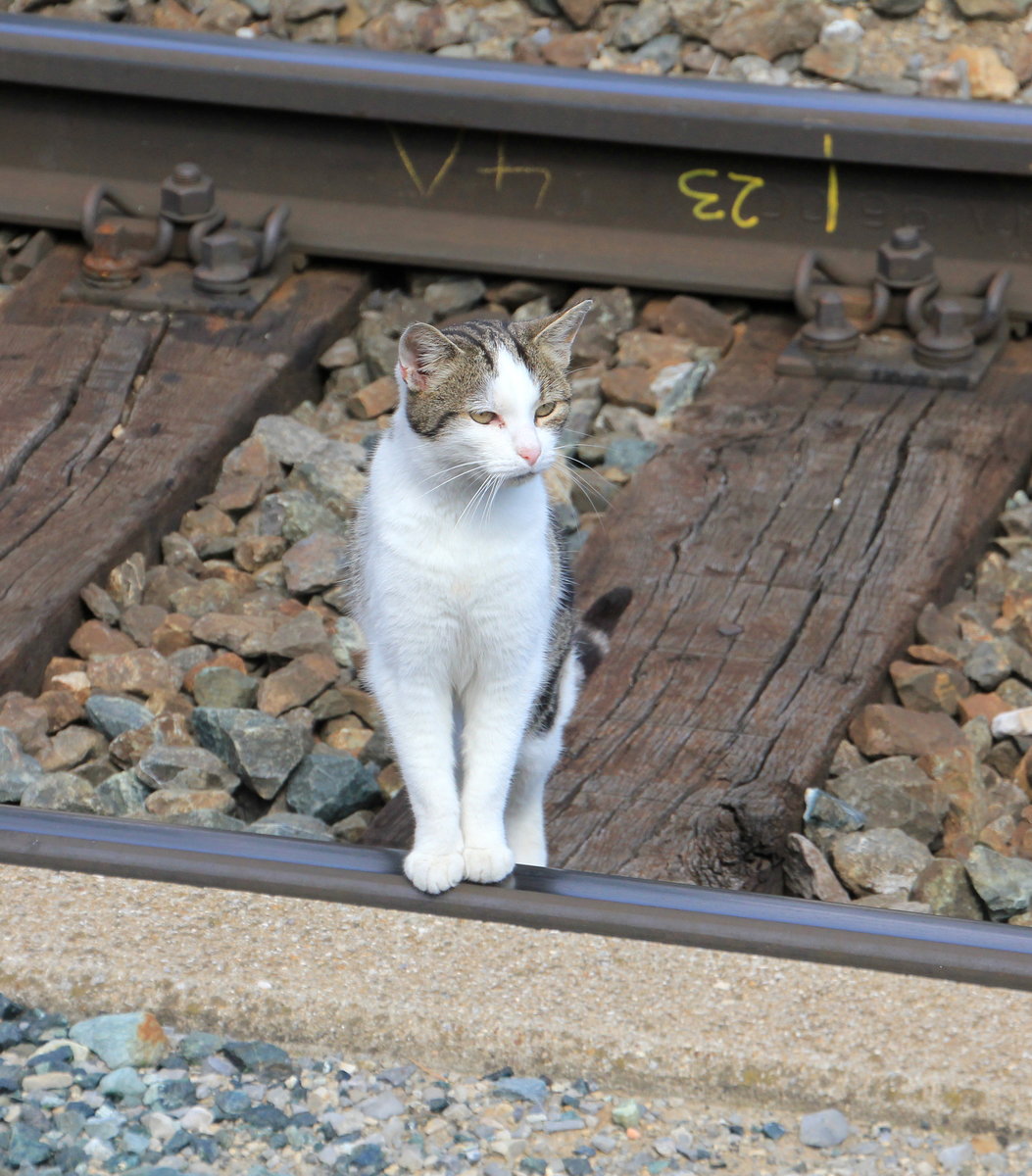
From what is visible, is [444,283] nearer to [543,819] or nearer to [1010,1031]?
[543,819]

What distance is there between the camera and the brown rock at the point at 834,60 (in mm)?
6086

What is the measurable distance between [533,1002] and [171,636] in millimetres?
1862

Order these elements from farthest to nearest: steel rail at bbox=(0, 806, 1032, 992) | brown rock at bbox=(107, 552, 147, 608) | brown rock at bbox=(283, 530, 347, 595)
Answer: brown rock at bbox=(283, 530, 347, 595) < brown rock at bbox=(107, 552, 147, 608) < steel rail at bbox=(0, 806, 1032, 992)

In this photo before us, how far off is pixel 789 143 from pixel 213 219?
68.8 inches

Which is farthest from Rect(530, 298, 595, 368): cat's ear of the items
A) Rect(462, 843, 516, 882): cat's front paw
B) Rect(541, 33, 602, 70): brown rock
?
Rect(541, 33, 602, 70): brown rock

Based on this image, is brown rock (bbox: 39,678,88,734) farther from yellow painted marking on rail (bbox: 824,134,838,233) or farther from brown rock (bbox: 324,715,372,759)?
yellow painted marking on rail (bbox: 824,134,838,233)

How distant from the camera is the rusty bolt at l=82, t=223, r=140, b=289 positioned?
526 centimetres

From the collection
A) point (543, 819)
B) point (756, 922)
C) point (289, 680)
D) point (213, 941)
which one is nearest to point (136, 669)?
point (289, 680)

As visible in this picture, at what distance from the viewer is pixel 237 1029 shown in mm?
2590

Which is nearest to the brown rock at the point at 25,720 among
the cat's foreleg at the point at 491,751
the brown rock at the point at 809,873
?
the cat's foreleg at the point at 491,751

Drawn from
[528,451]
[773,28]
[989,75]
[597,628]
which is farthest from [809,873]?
[773,28]

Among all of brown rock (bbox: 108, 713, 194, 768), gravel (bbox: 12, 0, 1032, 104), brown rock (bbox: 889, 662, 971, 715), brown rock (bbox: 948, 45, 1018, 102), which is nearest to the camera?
brown rock (bbox: 108, 713, 194, 768)

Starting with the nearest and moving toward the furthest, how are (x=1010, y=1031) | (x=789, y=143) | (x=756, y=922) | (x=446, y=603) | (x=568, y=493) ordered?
(x=1010, y=1031), (x=756, y=922), (x=446, y=603), (x=568, y=493), (x=789, y=143)

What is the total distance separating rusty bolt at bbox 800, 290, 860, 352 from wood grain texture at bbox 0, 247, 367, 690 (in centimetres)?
143
